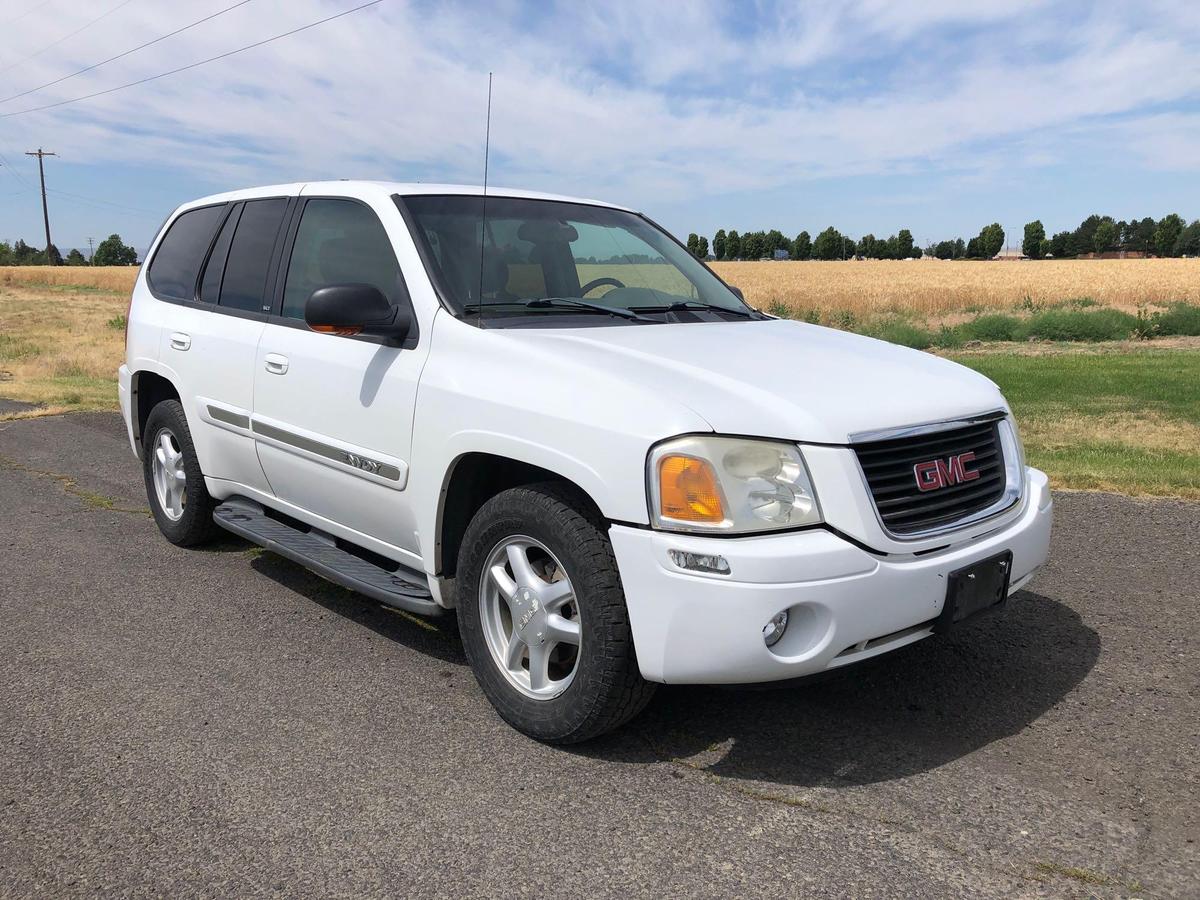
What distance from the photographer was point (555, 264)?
415 centimetres

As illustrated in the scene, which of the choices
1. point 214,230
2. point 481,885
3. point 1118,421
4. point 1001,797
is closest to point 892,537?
point 1001,797

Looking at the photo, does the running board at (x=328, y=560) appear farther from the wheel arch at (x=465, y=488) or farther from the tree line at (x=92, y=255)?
the tree line at (x=92, y=255)

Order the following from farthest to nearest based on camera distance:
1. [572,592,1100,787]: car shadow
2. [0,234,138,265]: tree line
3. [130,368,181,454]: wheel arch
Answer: [0,234,138,265]: tree line, [130,368,181,454]: wheel arch, [572,592,1100,787]: car shadow

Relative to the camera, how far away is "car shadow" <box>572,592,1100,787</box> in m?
3.09

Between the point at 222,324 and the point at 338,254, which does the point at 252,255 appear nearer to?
the point at 222,324

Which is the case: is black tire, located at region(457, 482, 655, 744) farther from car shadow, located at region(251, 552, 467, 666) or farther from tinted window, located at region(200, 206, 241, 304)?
tinted window, located at region(200, 206, 241, 304)

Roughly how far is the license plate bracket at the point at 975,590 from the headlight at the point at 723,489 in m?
0.56

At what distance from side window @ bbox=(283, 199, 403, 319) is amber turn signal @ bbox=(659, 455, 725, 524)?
155cm

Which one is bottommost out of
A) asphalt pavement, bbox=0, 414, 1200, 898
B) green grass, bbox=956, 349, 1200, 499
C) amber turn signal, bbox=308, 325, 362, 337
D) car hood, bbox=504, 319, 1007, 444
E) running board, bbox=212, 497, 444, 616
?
asphalt pavement, bbox=0, 414, 1200, 898

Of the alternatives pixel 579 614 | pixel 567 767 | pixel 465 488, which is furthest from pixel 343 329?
pixel 567 767

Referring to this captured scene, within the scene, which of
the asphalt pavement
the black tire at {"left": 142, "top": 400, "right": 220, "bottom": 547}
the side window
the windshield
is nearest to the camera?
the asphalt pavement

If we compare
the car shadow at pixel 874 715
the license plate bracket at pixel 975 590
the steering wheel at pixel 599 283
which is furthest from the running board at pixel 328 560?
the license plate bracket at pixel 975 590

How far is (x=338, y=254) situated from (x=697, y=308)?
1.55 metres

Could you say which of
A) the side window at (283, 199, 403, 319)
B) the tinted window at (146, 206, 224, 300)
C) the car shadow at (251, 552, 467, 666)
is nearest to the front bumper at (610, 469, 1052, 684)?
the car shadow at (251, 552, 467, 666)
